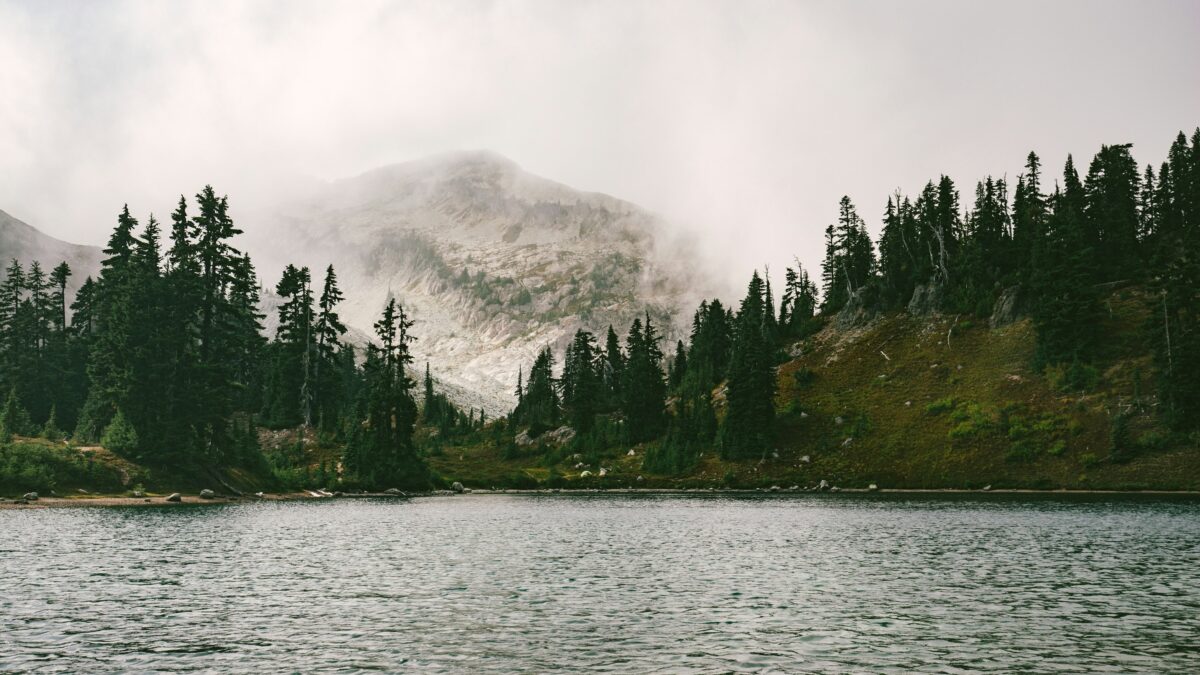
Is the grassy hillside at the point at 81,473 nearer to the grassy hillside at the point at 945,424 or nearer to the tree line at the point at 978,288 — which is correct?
the grassy hillside at the point at 945,424

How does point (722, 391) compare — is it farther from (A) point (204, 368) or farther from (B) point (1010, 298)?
(A) point (204, 368)

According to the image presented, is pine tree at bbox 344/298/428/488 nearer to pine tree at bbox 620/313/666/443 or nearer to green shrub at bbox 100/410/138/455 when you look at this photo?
green shrub at bbox 100/410/138/455

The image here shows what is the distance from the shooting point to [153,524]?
5950 centimetres

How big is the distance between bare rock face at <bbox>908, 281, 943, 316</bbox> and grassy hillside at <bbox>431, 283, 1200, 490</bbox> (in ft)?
10.3

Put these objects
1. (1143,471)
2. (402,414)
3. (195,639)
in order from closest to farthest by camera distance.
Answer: (195,639)
(1143,471)
(402,414)

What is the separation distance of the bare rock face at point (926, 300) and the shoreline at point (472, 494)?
52.7 metres

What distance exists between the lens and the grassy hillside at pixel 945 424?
108m

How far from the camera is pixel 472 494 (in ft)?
429

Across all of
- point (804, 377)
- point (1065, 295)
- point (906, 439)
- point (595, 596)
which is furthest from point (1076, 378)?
point (595, 596)

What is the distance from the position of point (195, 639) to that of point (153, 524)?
41392mm

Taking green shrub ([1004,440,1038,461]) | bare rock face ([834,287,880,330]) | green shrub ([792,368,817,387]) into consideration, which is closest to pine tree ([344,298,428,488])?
green shrub ([792,368,817,387])

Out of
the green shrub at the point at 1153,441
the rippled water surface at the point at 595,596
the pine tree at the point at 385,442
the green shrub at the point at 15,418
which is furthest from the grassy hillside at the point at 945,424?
the green shrub at the point at 15,418

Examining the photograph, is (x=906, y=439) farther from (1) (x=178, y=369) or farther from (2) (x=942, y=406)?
(1) (x=178, y=369)

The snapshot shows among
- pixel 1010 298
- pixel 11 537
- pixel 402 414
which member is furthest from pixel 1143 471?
pixel 11 537
